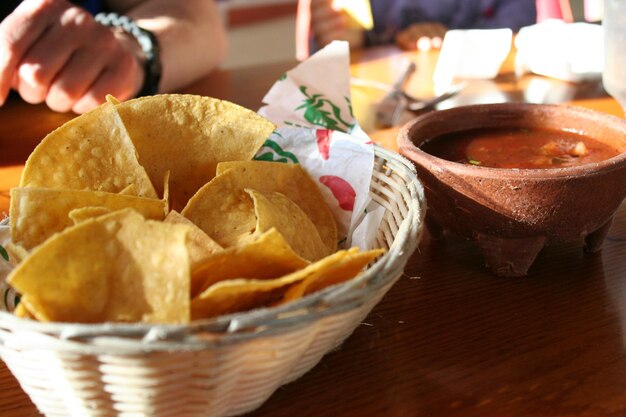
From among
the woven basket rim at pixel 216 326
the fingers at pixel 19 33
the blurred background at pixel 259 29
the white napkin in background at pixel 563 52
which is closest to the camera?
the woven basket rim at pixel 216 326

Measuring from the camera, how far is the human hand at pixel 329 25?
2605 millimetres

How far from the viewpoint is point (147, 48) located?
1.86 m

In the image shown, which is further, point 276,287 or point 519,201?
point 519,201

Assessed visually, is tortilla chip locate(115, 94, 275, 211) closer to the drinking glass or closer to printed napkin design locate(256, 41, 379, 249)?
printed napkin design locate(256, 41, 379, 249)

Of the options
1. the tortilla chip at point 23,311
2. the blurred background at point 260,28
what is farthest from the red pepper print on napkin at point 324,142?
the blurred background at point 260,28

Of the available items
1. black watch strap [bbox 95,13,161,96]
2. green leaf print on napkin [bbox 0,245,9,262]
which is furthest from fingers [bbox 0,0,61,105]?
green leaf print on napkin [bbox 0,245,9,262]

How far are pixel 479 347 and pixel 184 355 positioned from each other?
36cm

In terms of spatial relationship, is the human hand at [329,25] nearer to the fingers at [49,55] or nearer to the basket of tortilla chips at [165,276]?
the fingers at [49,55]

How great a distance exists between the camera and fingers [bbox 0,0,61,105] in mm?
1589

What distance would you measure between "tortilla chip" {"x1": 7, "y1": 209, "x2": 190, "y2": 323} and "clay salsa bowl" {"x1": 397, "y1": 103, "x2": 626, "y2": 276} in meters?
0.39

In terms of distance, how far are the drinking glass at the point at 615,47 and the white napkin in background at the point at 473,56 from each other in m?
0.53

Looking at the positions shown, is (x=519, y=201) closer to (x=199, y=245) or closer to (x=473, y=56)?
(x=199, y=245)

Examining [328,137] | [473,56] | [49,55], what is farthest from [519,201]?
[49,55]

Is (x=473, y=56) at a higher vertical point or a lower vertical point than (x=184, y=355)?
lower
